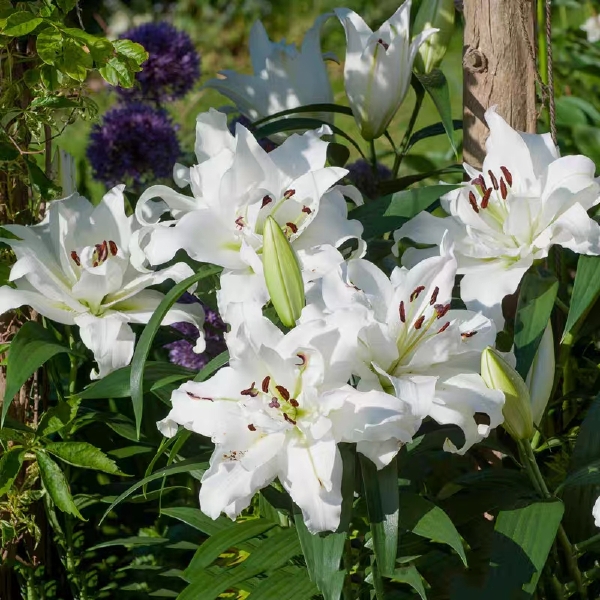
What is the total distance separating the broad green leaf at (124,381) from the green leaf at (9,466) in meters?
0.11

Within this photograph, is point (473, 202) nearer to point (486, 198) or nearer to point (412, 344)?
point (486, 198)

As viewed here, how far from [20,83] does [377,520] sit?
31.6 inches

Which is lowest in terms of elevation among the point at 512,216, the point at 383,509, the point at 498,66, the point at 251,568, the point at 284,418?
the point at 251,568

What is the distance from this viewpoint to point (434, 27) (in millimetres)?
1535

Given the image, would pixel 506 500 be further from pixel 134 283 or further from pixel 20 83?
pixel 20 83

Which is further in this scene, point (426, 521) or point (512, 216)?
point (512, 216)

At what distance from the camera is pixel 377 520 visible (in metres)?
1.02

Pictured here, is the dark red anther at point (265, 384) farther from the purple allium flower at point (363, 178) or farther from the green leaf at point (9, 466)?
the purple allium flower at point (363, 178)

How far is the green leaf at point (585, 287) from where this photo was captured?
1203 millimetres

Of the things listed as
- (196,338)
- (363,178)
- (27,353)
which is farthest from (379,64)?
(27,353)

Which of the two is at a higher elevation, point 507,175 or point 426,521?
point 507,175

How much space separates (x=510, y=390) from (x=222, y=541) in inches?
14.0

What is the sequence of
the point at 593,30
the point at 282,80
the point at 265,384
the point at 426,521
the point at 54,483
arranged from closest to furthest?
the point at 265,384 → the point at 426,521 → the point at 54,483 → the point at 282,80 → the point at 593,30

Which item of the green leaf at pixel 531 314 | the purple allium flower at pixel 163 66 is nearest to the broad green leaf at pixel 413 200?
the green leaf at pixel 531 314
